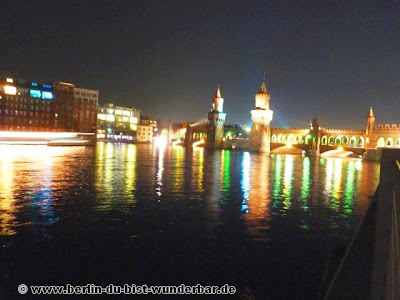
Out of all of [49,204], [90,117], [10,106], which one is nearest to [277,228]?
[49,204]

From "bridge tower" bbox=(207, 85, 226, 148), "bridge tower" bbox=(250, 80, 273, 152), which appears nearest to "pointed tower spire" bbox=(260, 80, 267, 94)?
"bridge tower" bbox=(250, 80, 273, 152)

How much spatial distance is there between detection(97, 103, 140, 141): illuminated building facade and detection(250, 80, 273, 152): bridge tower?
65.4 meters

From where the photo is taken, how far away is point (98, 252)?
12898mm

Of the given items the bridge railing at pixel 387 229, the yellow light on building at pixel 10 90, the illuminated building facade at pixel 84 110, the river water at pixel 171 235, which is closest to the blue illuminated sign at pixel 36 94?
the yellow light on building at pixel 10 90

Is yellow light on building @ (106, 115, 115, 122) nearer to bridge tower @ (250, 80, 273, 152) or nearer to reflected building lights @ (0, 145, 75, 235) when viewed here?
bridge tower @ (250, 80, 273, 152)

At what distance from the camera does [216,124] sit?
143875mm

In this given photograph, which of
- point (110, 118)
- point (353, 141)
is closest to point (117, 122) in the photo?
point (110, 118)

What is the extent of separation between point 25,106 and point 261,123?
77531 mm

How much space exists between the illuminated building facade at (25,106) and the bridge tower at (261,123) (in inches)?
2785

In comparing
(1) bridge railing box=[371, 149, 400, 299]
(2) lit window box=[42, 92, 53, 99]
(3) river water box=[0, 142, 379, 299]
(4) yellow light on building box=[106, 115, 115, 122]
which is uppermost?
(2) lit window box=[42, 92, 53, 99]

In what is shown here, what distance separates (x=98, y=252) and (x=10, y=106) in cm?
12154

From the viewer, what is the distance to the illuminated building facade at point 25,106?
388ft

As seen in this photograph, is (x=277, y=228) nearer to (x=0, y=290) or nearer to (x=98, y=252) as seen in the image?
(x=98, y=252)

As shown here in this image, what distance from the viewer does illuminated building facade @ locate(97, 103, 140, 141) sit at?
160750mm
